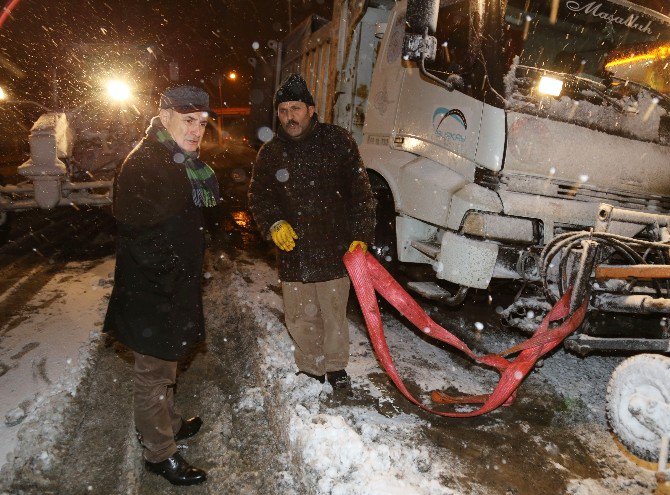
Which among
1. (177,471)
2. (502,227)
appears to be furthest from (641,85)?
(177,471)

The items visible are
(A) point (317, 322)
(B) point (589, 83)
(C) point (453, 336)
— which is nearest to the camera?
(C) point (453, 336)

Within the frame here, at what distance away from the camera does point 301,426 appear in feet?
8.33

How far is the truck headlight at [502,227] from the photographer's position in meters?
3.14

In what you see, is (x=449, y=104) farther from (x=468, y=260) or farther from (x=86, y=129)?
(x=86, y=129)

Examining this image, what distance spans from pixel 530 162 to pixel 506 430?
6.37 feet

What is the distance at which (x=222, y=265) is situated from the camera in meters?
5.55

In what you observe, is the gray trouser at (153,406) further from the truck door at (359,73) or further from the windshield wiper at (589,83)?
the truck door at (359,73)

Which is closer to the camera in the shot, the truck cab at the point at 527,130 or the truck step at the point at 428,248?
the truck cab at the point at 527,130

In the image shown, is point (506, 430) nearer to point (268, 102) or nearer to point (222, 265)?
point (222, 265)

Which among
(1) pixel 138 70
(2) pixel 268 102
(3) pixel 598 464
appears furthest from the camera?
(2) pixel 268 102

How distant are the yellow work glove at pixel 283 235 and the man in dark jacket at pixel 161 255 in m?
0.49

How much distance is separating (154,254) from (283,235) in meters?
0.84

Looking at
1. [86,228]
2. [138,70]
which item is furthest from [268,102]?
[86,228]

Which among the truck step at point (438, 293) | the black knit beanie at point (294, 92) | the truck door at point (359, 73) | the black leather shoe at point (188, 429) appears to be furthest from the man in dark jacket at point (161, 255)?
the truck door at point (359, 73)
